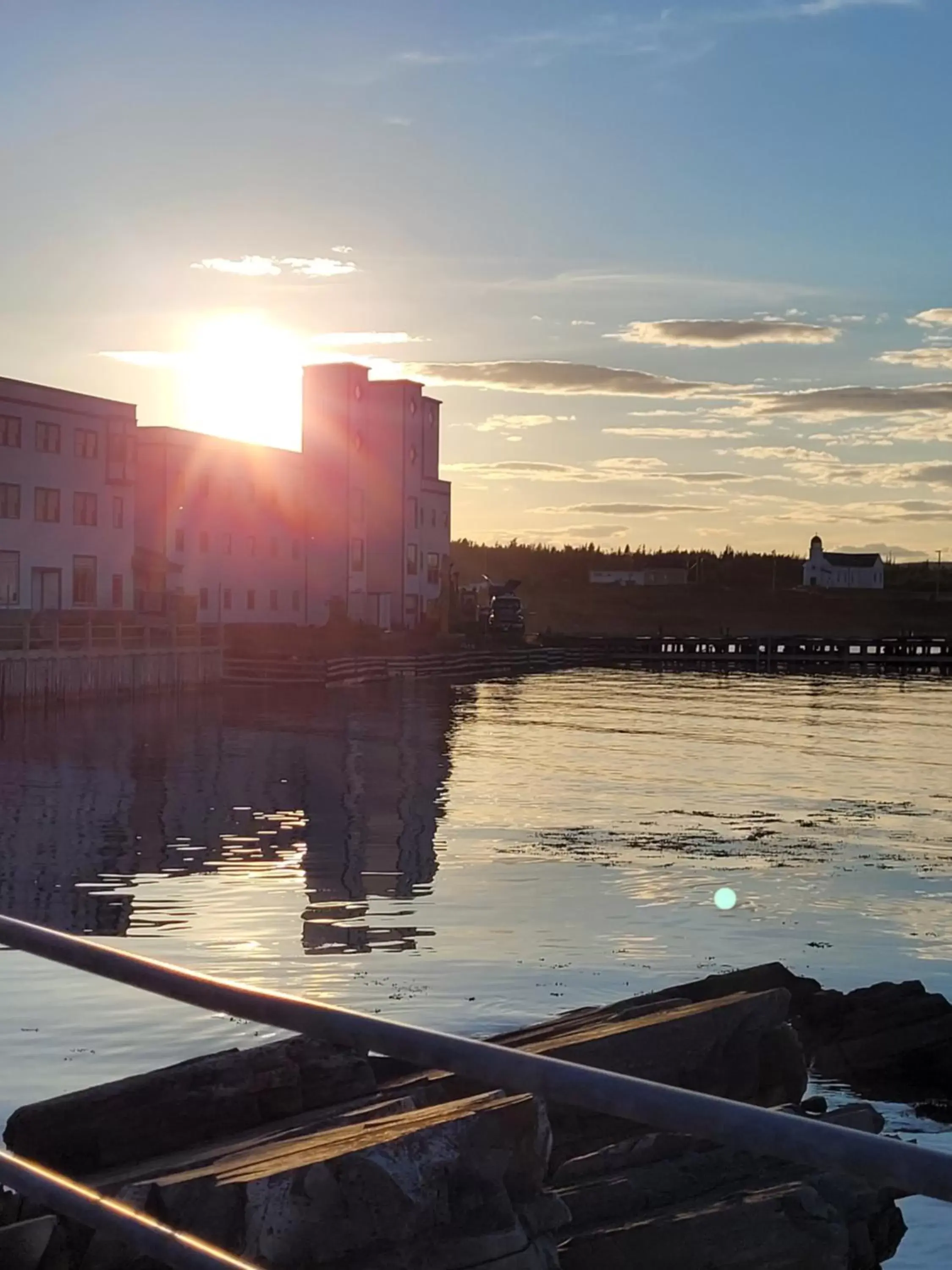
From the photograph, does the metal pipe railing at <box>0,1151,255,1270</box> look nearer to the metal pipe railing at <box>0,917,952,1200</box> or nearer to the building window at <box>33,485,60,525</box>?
the metal pipe railing at <box>0,917,952,1200</box>

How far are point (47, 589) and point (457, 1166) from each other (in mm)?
57242

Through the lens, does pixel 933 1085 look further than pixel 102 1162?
Yes

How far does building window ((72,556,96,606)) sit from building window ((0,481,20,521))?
381 centimetres

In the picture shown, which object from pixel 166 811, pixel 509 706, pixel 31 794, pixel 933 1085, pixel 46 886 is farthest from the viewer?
pixel 509 706

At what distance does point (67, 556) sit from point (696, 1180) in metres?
56.9

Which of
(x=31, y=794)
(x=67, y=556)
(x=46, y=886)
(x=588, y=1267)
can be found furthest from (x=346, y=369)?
(x=588, y=1267)

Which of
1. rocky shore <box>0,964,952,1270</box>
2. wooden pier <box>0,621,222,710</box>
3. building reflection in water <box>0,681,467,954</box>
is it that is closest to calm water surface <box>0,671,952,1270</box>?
building reflection in water <box>0,681,467,954</box>

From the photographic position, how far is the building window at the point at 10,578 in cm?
5738

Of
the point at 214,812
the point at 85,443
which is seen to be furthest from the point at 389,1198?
the point at 85,443

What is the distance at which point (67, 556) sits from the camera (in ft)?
200

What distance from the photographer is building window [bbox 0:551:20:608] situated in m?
57.4

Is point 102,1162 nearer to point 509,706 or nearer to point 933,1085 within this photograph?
point 933,1085

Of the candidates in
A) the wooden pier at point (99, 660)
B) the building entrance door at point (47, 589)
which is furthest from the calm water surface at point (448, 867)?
the building entrance door at point (47, 589)

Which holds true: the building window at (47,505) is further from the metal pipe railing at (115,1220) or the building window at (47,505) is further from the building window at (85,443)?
the metal pipe railing at (115,1220)
